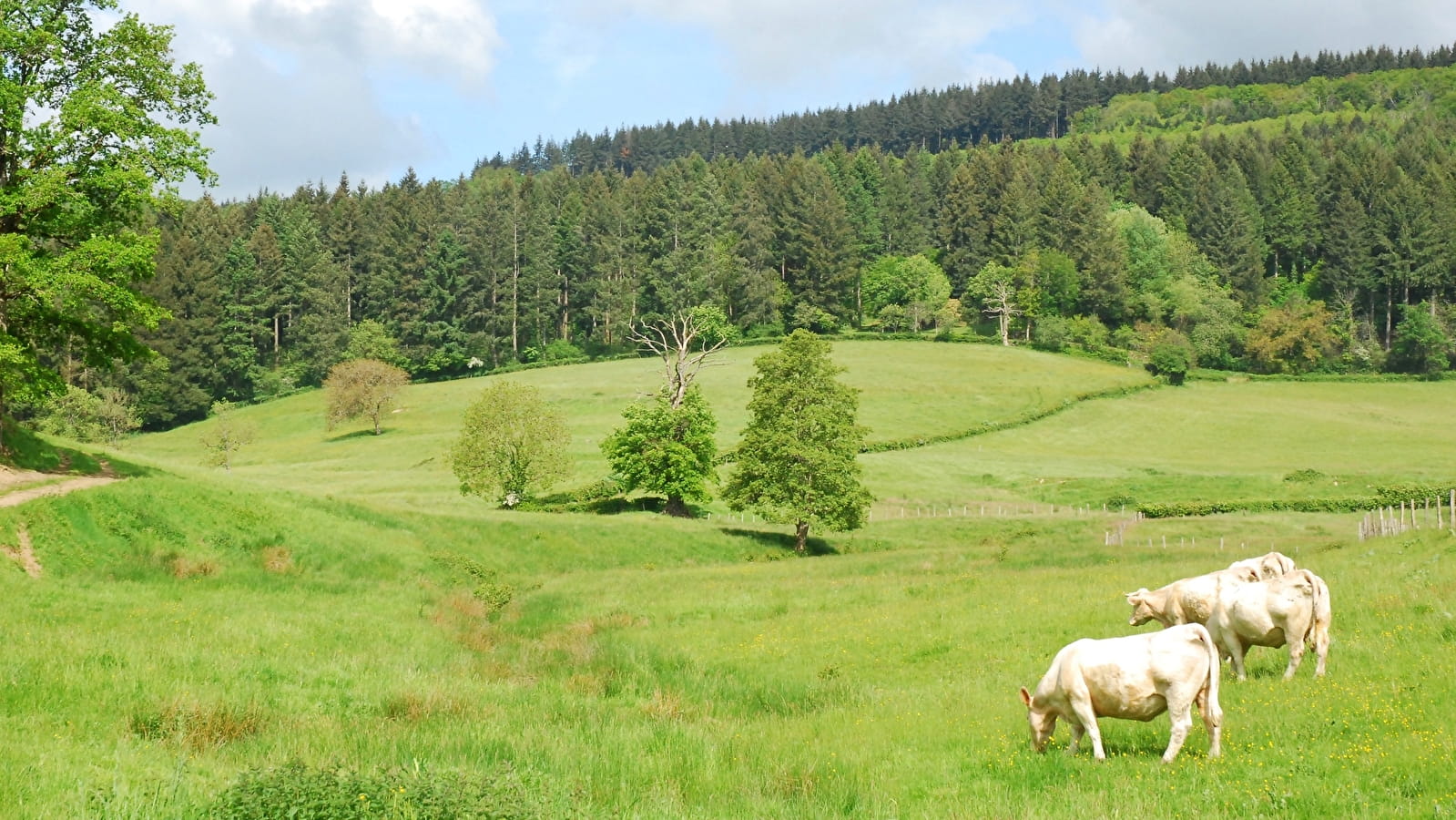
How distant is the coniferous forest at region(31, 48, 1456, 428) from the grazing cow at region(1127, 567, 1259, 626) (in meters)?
112

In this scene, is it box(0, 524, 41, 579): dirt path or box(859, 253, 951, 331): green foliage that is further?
box(859, 253, 951, 331): green foliage

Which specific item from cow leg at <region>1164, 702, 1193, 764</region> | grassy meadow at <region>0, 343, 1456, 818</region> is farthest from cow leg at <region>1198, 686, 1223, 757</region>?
grassy meadow at <region>0, 343, 1456, 818</region>

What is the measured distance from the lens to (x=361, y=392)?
10219 cm

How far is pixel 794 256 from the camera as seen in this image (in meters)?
158

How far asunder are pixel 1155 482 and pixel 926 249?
106 meters

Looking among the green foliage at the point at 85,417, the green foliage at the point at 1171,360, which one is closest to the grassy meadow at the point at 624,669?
the green foliage at the point at 85,417

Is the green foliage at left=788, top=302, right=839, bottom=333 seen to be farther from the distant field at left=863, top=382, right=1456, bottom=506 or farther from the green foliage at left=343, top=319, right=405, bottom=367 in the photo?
the green foliage at left=343, top=319, right=405, bottom=367

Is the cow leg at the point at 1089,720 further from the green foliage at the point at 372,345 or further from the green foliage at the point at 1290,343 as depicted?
the green foliage at the point at 1290,343

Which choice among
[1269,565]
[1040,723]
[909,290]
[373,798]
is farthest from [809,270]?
[373,798]

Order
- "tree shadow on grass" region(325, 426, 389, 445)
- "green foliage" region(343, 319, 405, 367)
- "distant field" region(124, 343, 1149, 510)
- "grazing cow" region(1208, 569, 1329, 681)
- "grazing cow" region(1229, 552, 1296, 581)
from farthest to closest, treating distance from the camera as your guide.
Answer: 1. "green foliage" region(343, 319, 405, 367)
2. "tree shadow on grass" region(325, 426, 389, 445)
3. "distant field" region(124, 343, 1149, 510)
4. "grazing cow" region(1229, 552, 1296, 581)
5. "grazing cow" region(1208, 569, 1329, 681)

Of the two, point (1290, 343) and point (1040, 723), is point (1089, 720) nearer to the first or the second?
point (1040, 723)

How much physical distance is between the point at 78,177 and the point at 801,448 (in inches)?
1351

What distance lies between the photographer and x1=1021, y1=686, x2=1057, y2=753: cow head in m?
12.7

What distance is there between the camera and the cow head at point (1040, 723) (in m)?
12.7
